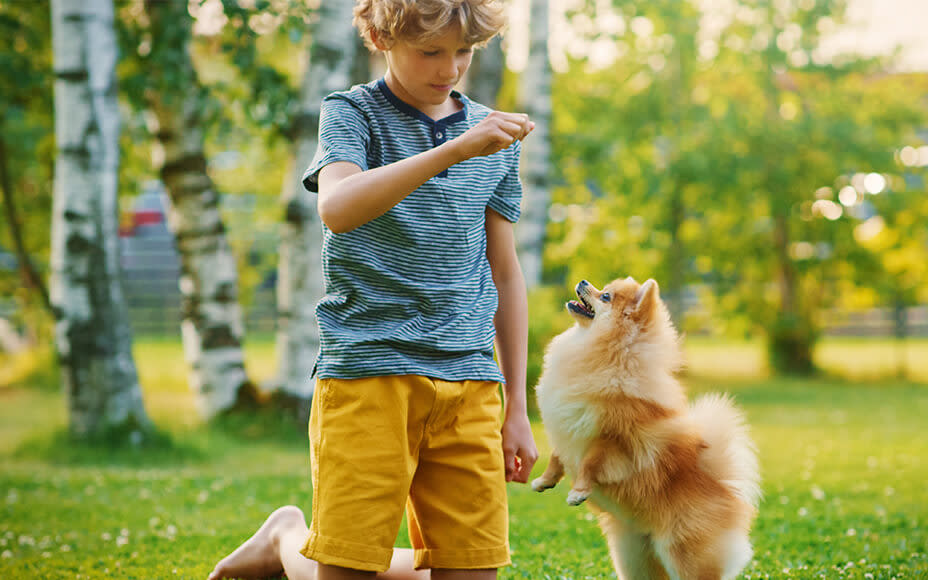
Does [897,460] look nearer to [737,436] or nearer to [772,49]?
[737,436]

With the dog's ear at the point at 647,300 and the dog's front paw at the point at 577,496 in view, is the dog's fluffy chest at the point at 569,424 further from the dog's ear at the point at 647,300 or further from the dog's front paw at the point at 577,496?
the dog's ear at the point at 647,300

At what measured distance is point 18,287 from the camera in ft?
43.1

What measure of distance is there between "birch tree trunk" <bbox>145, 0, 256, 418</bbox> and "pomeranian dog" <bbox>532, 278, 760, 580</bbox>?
560 cm

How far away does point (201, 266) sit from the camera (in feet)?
26.6

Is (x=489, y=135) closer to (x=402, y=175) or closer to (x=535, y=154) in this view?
(x=402, y=175)

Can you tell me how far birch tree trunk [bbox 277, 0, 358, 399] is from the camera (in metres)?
7.51

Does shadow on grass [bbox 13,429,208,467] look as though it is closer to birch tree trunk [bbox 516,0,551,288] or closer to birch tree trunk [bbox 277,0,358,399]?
birch tree trunk [bbox 277,0,358,399]

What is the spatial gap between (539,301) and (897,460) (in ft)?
12.6

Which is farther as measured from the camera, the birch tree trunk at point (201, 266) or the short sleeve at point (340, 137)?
the birch tree trunk at point (201, 266)

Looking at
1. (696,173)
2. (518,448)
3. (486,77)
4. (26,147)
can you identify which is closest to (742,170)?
(696,173)

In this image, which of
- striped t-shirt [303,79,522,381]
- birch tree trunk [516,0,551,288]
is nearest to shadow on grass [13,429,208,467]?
birch tree trunk [516,0,551,288]

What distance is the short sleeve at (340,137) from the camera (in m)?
2.21

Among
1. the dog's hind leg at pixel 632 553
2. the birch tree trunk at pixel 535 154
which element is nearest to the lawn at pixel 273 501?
the dog's hind leg at pixel 632 553

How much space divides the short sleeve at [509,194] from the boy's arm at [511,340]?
3 cm
